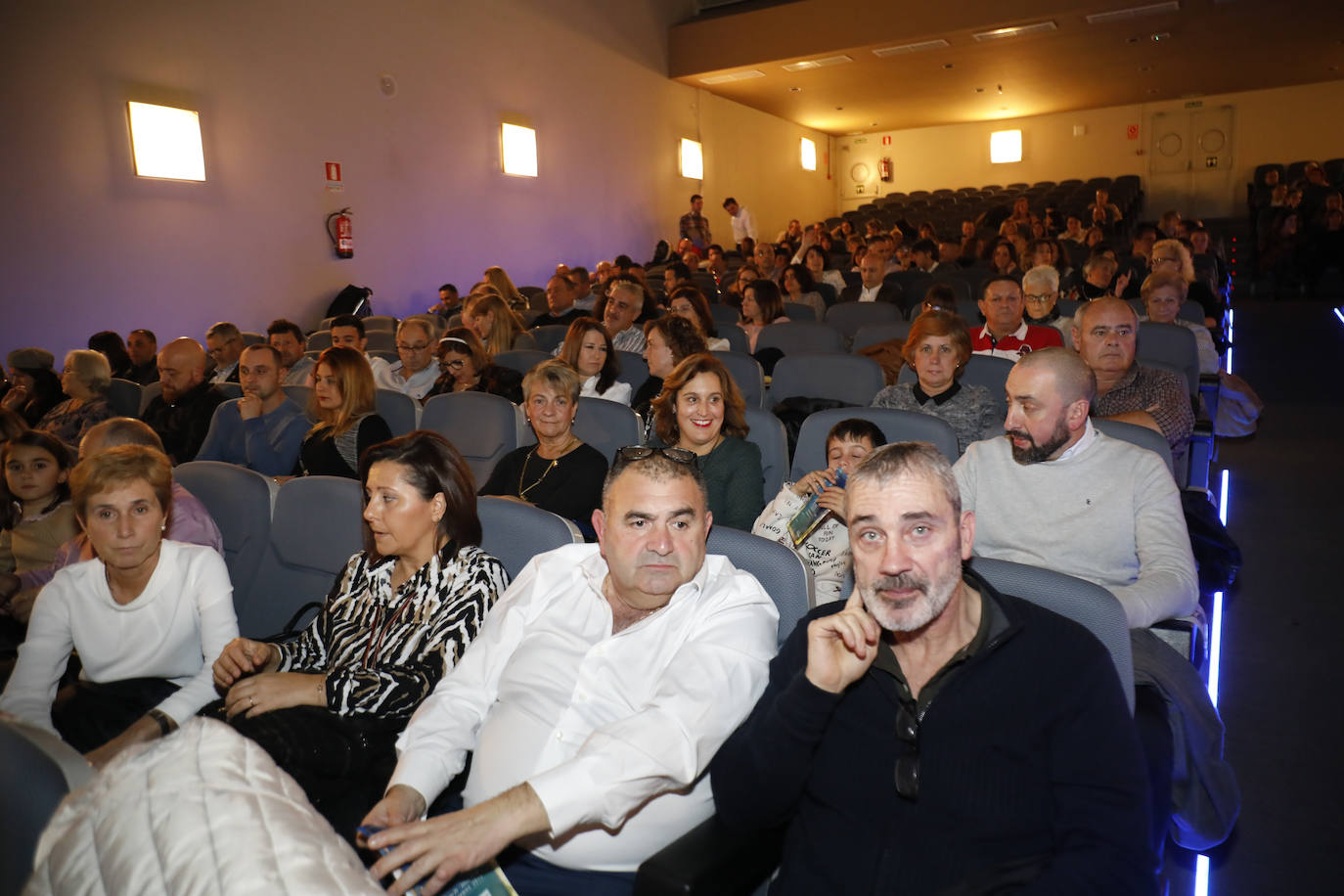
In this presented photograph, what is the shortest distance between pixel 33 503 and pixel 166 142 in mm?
4965

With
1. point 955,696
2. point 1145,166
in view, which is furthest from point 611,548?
point 1145,166

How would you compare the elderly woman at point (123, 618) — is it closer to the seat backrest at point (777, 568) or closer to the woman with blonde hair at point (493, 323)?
the seat backrest at point (777, 568)

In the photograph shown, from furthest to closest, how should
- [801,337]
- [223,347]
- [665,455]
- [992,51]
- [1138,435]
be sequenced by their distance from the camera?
[992,51] → [223,347] → [801,337] → [1138,435] → [665,455]

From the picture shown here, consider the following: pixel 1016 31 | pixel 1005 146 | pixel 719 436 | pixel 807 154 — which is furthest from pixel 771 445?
pixel 1005 146

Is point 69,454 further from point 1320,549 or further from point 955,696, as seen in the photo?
point 1320,549

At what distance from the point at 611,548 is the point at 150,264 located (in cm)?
664

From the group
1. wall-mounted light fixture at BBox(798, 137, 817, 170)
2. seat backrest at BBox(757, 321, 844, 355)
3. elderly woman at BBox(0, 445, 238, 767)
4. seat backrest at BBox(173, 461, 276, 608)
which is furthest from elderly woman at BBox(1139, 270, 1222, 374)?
wall-mounted light fixture at BBox(798, 137, 817, 170)

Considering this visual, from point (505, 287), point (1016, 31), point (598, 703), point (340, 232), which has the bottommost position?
point (598, 703)

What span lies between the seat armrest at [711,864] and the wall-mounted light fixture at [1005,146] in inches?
806

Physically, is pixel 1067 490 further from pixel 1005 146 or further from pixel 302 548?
pixel 1005 146

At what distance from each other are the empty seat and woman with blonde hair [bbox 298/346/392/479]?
5.89 ft

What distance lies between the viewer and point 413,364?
5023 millimetres

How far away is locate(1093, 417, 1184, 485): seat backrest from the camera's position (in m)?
2.47

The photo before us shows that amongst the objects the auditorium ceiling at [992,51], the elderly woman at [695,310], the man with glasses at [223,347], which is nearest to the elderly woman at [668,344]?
the elderly woman at [695,310]
